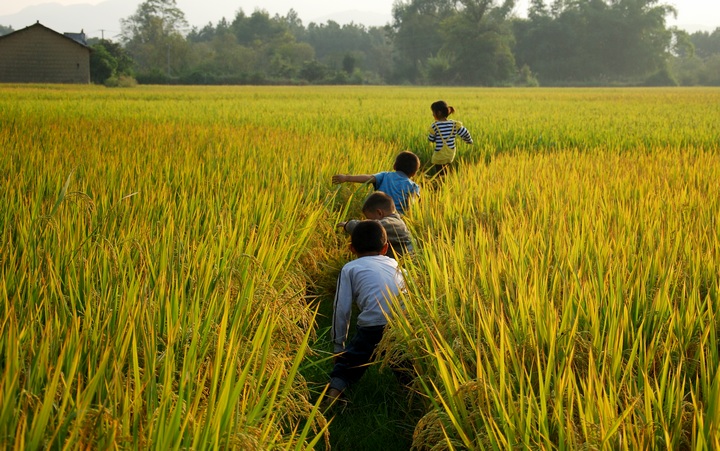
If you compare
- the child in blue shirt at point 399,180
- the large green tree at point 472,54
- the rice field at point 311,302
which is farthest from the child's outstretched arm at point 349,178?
the large green tree at point 472,54

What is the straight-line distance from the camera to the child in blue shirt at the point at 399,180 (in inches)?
189

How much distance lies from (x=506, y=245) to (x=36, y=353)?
2.08 meters

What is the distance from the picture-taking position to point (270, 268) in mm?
2900

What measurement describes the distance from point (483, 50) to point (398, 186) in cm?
5957

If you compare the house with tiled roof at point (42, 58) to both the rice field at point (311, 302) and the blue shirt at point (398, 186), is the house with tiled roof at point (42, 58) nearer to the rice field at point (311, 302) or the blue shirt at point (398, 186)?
the rice field at point (311, 302)

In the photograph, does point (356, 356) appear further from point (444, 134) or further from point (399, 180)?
point (444, 134)

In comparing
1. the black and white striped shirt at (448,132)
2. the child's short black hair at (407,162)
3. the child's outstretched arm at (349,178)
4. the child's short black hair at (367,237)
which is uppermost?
the black and white striped shirt at (448,132)

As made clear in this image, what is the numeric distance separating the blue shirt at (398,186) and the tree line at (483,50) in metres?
46.3

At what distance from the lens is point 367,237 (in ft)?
10.3

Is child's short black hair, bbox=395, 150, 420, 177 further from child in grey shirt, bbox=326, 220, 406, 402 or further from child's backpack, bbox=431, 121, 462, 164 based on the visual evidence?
child in grey shirt, bbox=326, 220, 406, 402

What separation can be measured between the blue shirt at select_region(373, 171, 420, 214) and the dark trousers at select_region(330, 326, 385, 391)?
201cm

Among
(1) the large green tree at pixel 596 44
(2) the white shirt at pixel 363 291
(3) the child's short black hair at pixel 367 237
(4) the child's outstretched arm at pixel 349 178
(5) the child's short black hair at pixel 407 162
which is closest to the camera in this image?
(2) the white shirt at pixel 363 291

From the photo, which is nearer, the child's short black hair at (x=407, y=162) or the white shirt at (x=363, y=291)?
the white shirt at (x=363, y=291)

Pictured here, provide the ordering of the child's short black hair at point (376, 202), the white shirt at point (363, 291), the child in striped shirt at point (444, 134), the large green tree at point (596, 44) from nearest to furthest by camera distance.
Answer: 1. the white shirt at point (363, 291)
2. the child's short black hair at point (376, 202)
3. the child in striped shirt at point (444, 134)
4. the large green tree at point (596, 44)
